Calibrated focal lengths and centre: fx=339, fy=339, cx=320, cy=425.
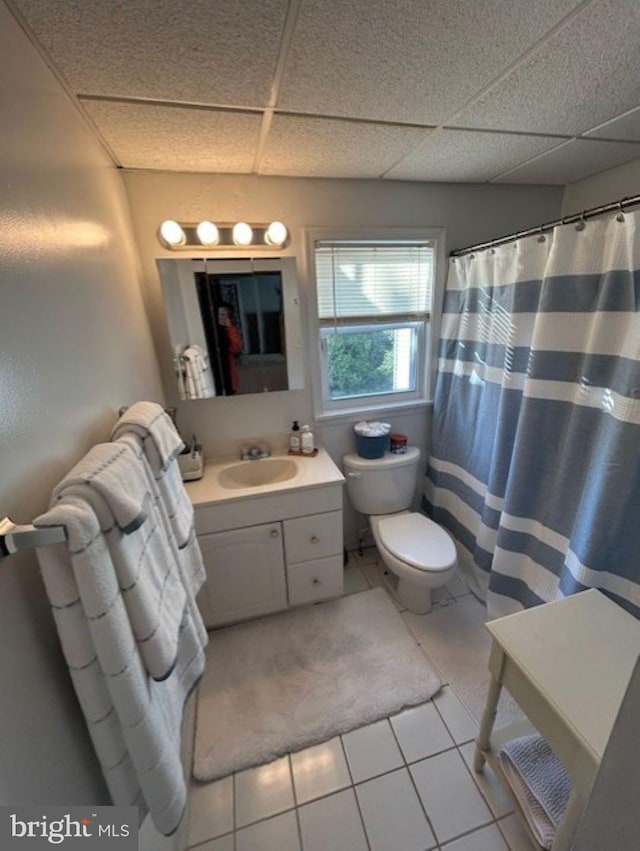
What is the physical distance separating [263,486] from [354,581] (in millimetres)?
897

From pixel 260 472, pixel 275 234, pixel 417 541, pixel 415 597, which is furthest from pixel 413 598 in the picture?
pixel 275 234

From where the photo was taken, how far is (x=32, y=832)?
0.53 meters

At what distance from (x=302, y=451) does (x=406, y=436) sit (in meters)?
0.64

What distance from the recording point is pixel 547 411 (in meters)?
1.30

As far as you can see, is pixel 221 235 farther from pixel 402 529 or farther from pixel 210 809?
pixel 210 809

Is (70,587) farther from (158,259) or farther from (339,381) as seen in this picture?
(339,381)

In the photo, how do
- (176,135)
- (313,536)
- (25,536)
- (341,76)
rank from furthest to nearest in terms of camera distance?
1. (313,536)
2. (176,135)
3. (341,76)
4. (25,536)

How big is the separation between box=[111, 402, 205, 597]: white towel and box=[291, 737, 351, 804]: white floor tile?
2.43 ft

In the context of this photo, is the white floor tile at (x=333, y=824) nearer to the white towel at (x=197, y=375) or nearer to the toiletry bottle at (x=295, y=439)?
the toiletry bottle at (x=295, y=439)

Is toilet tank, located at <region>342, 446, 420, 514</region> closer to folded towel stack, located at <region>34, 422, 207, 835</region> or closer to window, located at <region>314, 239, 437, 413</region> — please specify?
window, located at <region>314, 239, 437, 413</region>

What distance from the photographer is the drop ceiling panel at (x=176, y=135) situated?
971mm

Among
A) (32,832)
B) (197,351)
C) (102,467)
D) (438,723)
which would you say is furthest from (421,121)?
(438,723)

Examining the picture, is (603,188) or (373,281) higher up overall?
(603,188)

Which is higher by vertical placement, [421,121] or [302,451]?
[421,121]
